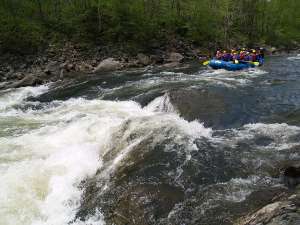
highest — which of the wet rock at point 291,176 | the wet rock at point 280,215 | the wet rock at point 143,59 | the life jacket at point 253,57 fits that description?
the wet rock at point 280,215

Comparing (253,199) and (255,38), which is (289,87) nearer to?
(253,199)

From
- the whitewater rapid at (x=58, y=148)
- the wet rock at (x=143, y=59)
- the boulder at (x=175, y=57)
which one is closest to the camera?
the whitewater rapid at (x=58, y=148)

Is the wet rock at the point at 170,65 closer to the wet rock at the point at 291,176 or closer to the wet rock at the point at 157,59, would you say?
the wet rock at the point at 157,59

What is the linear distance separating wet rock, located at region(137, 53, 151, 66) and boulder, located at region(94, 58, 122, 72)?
6.80 feet

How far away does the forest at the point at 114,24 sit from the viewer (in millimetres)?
27547

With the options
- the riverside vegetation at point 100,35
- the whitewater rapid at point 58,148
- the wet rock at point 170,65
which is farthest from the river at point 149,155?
the wet rock at point 170,65

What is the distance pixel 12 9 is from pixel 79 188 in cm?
2493

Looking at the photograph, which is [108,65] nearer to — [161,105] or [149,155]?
[161,105]

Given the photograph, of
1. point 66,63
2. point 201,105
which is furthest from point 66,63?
point 201,105

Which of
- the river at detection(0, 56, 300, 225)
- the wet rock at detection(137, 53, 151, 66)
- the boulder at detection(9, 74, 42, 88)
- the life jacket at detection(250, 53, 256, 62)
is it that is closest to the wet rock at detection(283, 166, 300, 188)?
the river at detection(0, 56, 300, 225)

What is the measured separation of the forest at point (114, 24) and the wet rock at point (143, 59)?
169cm

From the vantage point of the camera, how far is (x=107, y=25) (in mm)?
30469

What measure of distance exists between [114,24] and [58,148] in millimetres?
21306

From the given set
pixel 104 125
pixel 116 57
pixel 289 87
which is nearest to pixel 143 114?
pixel 104 125
